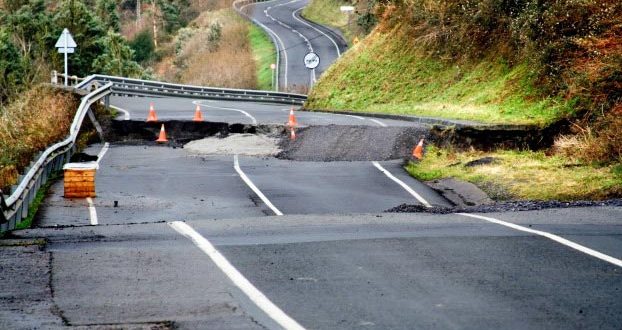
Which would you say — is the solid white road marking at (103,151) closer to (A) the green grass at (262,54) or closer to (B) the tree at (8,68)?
(A) the green grass at (262,54)

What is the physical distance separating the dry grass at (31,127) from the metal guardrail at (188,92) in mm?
18421

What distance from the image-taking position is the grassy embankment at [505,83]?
22.5 meters

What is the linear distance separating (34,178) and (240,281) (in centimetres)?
1174

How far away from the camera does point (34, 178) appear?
65.1 ft

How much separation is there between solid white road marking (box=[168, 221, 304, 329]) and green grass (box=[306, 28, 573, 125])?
1852 cm

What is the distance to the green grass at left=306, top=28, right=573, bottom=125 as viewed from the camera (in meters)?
31.7

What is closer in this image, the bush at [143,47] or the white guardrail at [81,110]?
the white guardrail at [81,110]

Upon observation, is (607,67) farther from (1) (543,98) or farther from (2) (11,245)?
(2) (11,245)

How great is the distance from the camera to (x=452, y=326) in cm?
758

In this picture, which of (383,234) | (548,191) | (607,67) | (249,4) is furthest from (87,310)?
(249,4)

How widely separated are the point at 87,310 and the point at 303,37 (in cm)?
7589

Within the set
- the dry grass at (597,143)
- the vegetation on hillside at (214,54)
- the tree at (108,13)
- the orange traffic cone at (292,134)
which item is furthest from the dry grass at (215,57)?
the dry grass at (597,143)

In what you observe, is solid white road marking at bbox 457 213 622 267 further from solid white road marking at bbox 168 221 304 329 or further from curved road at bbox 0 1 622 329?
solid white road marking at bbox 168 221 304 329

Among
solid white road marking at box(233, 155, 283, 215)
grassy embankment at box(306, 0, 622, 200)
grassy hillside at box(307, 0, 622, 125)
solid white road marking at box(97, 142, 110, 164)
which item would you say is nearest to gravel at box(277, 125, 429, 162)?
grassy embankment at box(306, 0, 622, 200)
